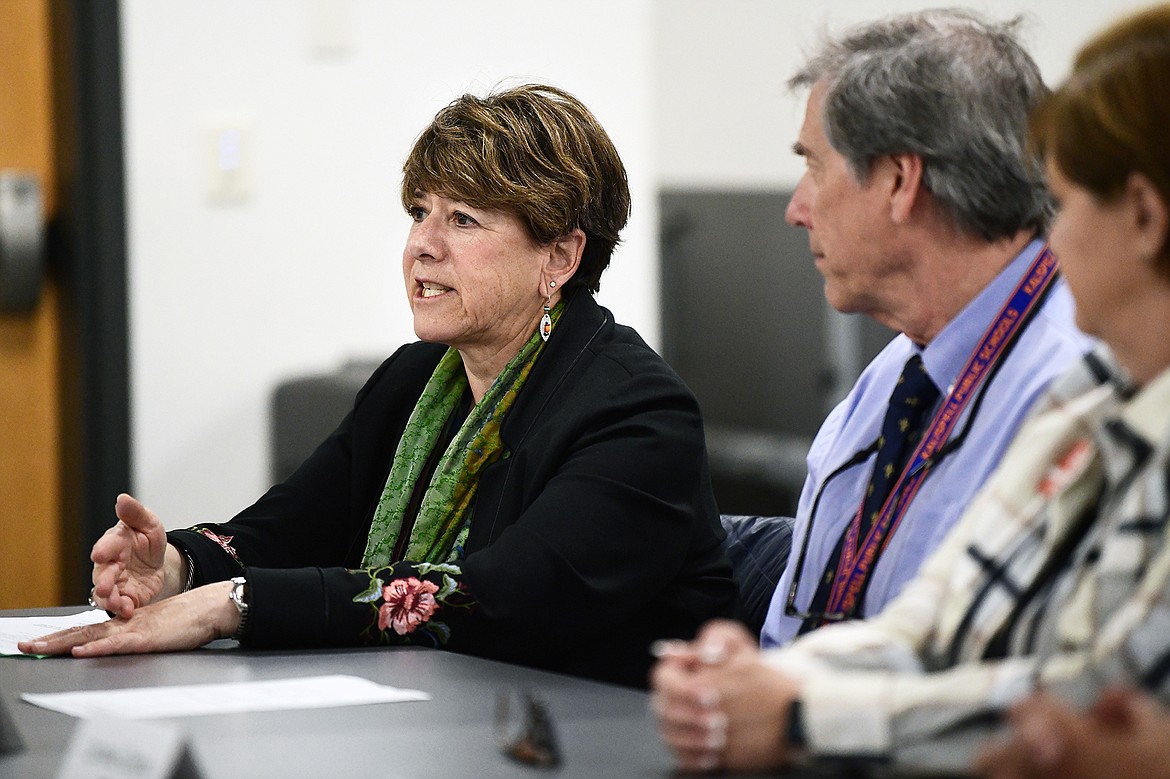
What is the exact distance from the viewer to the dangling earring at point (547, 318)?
2.24m

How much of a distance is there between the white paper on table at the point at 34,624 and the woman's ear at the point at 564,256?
30.1 inches

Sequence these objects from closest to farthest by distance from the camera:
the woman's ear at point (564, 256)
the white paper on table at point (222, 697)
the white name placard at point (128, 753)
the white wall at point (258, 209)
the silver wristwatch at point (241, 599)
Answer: the white name placard at point (128, 753), the white paper on table at point (222, 697), the silver wristwatch at point (241, 599), the woman's ear at point (564, 256), the white wall at point (258, 209)

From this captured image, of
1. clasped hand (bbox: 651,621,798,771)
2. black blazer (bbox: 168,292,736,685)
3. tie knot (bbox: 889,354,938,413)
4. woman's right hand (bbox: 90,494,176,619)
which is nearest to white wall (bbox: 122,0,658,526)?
black blazer (bbox: 168,292,736,685)

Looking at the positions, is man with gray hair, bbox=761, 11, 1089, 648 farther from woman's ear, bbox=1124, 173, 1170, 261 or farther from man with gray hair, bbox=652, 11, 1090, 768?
woman's ear, bbox=1124, 173, 1170, 261

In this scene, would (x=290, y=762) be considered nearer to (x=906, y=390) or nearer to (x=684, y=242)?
(x=906, y=390)

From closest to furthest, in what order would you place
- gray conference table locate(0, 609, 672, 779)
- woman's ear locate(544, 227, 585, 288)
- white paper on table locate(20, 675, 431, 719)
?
gray conference table locate(0, 609, 672, 779), white paper on table locate(20, 675, 431, 719), woman's ear locate(544, 227, 585, 288)

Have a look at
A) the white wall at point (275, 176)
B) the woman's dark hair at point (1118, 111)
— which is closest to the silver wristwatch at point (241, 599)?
the woman's dark hair at point (1118, 111)

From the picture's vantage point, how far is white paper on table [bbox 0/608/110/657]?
1862 millimetres

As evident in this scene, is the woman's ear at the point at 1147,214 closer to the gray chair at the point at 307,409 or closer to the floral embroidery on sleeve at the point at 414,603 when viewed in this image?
the floral embroidery on sleeve at the point at 414,603

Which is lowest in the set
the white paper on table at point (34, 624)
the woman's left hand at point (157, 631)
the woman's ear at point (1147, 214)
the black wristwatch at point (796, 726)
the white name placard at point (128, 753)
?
A: the white paper on table at point (34, 624)

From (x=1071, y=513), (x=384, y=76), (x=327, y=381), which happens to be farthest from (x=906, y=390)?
(x=384, y=76)

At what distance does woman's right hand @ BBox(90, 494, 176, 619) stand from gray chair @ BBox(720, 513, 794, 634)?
0.76 m

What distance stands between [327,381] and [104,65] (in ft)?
3.01

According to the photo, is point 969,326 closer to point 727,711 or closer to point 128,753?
point 727,711
